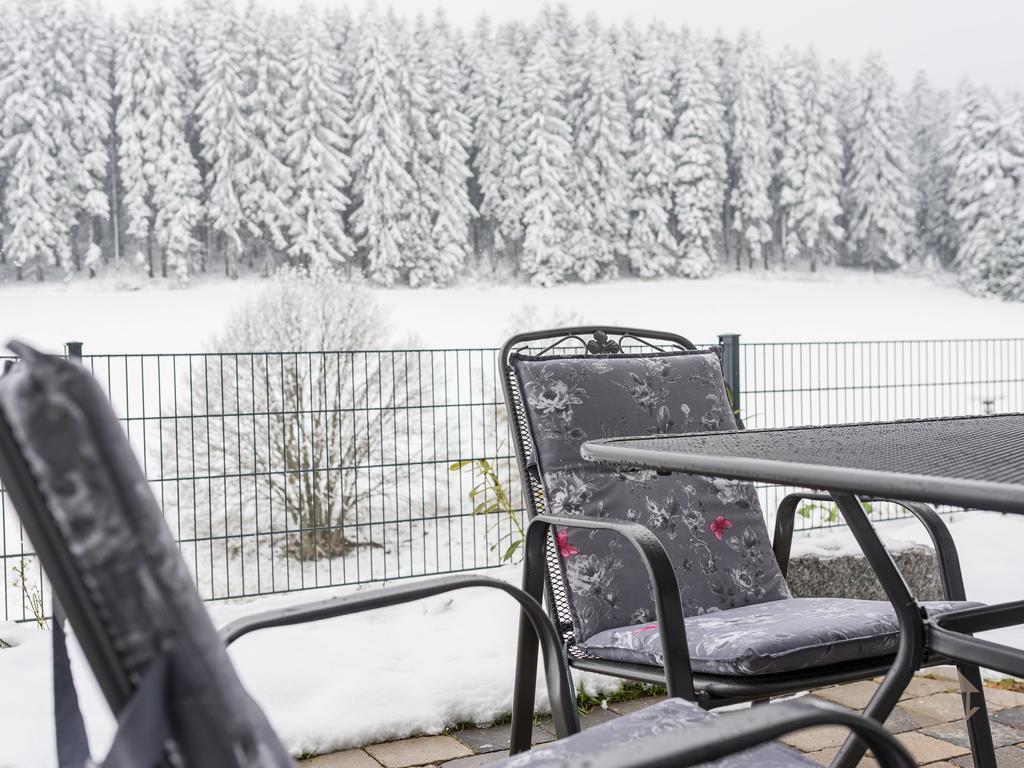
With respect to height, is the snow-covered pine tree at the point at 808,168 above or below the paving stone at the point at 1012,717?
above

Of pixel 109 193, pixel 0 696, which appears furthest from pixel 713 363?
pixel 109 193

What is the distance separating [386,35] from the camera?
21.2 m

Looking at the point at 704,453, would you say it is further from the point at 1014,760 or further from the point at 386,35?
the point at 386,35

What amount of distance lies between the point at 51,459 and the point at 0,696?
234cm

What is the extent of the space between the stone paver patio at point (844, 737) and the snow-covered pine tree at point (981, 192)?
74.9 feet

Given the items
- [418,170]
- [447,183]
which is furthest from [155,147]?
[447,183]

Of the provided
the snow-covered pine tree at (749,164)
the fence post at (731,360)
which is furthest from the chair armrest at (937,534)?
the snow-covered pine tree at (749,164)

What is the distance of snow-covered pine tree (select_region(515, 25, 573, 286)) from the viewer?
20953 mm

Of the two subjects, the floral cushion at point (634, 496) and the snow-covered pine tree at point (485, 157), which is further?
the snow-covered pine tree at point (485, 157)

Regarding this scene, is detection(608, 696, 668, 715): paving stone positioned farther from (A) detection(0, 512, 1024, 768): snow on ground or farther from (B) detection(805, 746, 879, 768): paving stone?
(B) detection(805, 746, 879, 768): paving stone

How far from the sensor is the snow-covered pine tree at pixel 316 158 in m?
20.1

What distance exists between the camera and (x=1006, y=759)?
83.0 inches

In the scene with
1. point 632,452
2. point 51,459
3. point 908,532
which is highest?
point 51,459

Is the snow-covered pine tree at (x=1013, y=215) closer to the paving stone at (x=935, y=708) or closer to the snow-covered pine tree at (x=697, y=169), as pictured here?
the snow-covered pine tree at (x=697, y=169)
